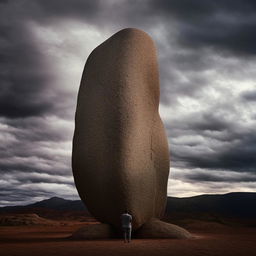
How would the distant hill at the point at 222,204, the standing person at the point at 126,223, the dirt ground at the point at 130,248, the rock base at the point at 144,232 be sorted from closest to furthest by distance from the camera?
the dirt ground at the point at 130,248
the standing person at the point at 126,223
the rock base at the point at 144,232
the distant hill at the point at 222,204

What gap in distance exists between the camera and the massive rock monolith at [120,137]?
17141mm

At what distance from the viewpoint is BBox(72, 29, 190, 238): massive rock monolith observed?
56.2ft

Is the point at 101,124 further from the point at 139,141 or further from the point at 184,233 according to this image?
the point at 184,233

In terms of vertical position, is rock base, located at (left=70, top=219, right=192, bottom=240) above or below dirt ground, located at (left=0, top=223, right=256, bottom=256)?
above

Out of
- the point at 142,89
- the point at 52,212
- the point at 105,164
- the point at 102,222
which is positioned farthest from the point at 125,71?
the point at 52,212

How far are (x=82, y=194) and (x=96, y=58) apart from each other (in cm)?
726

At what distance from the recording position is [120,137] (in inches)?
677

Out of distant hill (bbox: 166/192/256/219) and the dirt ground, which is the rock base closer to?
the dirt ground

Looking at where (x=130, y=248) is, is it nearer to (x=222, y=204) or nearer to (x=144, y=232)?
(x=144, y=232)

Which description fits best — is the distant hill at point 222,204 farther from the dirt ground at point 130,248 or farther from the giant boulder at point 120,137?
the dirt ground at point 130,248

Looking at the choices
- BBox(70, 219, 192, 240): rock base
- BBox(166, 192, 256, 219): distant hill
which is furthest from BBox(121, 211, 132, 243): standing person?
BBox(166, 192, 256, 219): distant hill

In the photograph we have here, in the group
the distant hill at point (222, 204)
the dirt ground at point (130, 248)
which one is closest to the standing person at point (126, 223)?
the dirt ground at point (130, 248)

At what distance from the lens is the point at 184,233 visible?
59.1 feet

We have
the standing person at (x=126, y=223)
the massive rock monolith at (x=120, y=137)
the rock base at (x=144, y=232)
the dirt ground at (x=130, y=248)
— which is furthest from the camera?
the rock base at (x=144, y=232)
